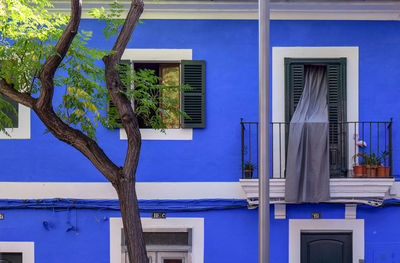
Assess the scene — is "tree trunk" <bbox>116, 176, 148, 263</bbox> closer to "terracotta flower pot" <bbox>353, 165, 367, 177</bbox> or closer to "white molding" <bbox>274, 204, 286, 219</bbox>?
"white molding" <bbox>274, 204, 286, 219</bbox>

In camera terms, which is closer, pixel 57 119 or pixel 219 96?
pixel 57 119

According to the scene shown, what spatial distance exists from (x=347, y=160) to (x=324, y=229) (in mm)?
Answer: 1376

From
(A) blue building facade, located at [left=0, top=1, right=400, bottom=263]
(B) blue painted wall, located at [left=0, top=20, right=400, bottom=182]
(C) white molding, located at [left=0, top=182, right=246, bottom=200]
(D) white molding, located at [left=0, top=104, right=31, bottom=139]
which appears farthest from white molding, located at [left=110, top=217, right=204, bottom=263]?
(D) white molding, located at [left=0, top=104, right=31, bottom=139]

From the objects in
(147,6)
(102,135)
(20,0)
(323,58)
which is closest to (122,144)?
(102,135)

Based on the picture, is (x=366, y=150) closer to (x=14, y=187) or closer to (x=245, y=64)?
(x=245, y=64)

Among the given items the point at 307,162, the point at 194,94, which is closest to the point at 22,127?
the point at 194,94

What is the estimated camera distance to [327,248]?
8125 mm

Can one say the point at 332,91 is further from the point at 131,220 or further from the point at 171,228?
the point at 131,220

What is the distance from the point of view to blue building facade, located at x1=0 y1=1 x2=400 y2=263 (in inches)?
318

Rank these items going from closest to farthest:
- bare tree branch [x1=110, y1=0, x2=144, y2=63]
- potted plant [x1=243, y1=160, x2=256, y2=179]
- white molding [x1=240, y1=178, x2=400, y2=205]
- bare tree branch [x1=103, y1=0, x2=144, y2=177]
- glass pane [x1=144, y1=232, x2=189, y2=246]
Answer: bare tree branch [x1=103, y1=0, x2=144, y2=177] < bare tree branch [x1=110, y1=0, x2=144, y2=63] < white molding [x1=240, y1=178, x2=400, y2=205] < potted plant [x1=243, y1=160, x2=256, y2=179] < glass pane [x1=144, y1=232, x2=189, y2=246]

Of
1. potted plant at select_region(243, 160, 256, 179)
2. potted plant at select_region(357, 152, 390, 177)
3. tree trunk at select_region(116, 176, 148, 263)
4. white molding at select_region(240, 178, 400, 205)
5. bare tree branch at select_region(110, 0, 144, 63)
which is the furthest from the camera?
potted plant at select_region(243, 160, 256, 179)

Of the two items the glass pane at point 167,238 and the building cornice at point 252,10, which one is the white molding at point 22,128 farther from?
the glass pane at point 167,238

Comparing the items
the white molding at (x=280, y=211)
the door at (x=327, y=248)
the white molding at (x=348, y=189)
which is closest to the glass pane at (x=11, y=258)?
the white molding at (x=348, y=189)

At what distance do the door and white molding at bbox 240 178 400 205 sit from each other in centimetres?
85
